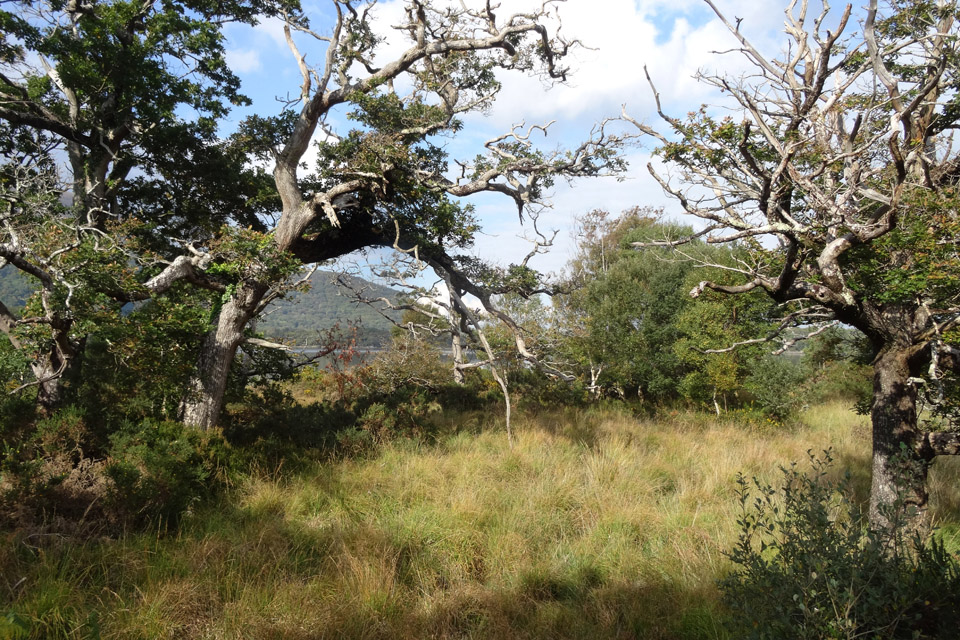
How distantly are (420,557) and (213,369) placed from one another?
4375mm

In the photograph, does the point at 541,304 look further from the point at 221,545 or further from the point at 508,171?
the point at 221,545

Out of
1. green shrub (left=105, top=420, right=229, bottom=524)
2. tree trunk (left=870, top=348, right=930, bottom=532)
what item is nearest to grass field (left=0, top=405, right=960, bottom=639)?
green shrub (left=105, top=420, right=229, bottom=524)

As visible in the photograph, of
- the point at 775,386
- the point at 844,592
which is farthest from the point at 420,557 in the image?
the point at 775,386

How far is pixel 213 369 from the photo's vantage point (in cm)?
690

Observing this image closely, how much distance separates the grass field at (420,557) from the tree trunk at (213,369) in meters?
1.46

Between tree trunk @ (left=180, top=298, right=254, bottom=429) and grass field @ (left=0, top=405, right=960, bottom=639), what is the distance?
1.46m

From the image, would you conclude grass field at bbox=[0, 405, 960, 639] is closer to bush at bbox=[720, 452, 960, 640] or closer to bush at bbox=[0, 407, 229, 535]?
bush at bbox=[0, 407, 229, 535]

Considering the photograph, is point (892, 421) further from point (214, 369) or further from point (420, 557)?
point (214, 369)

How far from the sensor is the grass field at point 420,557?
342 cm

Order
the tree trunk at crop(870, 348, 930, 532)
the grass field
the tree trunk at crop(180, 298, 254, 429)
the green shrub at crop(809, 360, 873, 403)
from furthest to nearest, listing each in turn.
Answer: the green shrub at crop(809, 360, 873, 403), the tree trunk at crop(180, 298, 254, 429), the tree trunk at crop(870, 348, 930, 532), the grass field

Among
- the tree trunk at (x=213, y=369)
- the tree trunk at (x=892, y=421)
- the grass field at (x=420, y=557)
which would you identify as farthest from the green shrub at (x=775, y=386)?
the tree trunk at (x=213, y=369)

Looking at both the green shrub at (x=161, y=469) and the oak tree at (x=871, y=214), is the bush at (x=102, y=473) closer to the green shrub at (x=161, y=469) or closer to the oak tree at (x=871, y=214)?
the green shrub at (x=161, y=469)

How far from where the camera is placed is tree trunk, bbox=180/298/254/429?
675cm

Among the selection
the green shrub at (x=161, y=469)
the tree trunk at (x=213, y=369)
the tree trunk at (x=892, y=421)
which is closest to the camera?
the green shrub at (x=161, y=469)
